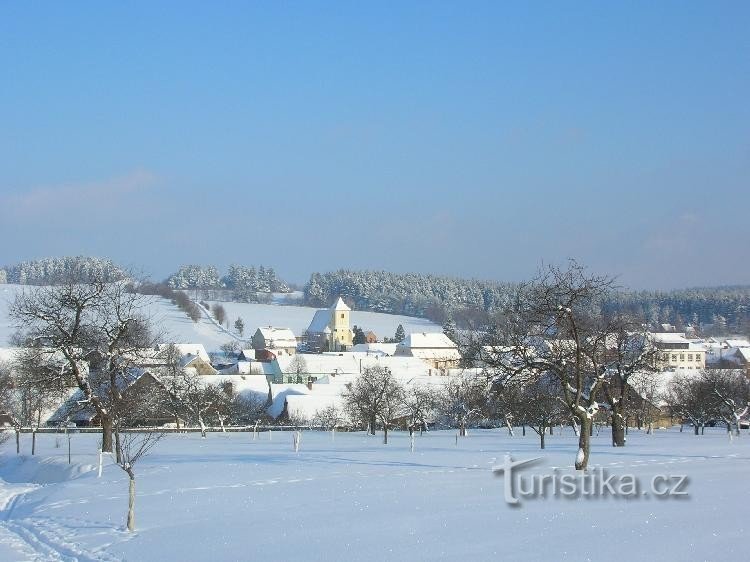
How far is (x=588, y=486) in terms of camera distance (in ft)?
62.3

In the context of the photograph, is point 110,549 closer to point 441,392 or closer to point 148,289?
point 441,392

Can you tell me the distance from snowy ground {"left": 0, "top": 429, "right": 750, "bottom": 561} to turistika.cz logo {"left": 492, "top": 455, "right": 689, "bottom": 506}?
412 mm

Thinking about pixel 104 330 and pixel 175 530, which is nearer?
pixel 175 530

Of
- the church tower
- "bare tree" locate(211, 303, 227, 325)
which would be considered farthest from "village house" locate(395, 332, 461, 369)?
"bare tree" locate(211, 303, 227, 325)

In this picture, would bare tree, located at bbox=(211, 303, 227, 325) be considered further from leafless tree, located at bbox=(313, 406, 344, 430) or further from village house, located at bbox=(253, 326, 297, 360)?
leafless tree, located at bbox=(313, 406, 344, 430)

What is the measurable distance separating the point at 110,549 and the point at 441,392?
59517mm

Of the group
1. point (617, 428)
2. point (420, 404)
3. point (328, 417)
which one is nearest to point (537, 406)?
point (617, 428)

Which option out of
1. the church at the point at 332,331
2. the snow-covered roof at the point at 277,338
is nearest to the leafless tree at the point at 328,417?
the snow-covered roof at the point at 277,338

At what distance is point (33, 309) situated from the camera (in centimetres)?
3250

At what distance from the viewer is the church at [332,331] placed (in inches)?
6590

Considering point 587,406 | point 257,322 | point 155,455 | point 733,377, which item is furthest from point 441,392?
point 257,322

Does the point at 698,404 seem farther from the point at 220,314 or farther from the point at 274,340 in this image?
the point at 220,314

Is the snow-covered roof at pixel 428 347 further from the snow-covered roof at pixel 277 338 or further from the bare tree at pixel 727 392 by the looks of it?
the bare tree at pixel 727 392

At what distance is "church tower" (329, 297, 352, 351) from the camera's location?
169 metres
